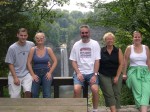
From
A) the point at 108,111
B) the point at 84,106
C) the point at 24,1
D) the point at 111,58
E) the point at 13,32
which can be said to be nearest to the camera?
the point at 84,106

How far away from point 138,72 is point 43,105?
1.57 m

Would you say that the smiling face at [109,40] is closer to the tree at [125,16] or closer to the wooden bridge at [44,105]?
the wooden bridge at [44,105]

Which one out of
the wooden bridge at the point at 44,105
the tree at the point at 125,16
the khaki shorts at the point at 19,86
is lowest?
the wooden bridge at the point at 44,105

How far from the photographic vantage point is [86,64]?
4711 millimetres

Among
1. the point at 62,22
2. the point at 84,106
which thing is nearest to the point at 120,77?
the point at 84,106

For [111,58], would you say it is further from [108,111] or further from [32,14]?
[32,14]

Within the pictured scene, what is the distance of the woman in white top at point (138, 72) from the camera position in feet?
14.8

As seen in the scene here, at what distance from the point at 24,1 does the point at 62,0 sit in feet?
6.22

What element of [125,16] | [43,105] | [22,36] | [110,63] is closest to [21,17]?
[125,16]

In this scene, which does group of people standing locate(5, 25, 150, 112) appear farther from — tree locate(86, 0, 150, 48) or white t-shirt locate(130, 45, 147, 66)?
tree locate(86, 0, 150, 48)

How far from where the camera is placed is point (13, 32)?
1389 cm

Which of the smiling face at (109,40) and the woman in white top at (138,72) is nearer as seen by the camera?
the woman in white top at (138,72)

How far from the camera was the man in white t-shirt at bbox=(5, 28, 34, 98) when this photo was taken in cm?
472

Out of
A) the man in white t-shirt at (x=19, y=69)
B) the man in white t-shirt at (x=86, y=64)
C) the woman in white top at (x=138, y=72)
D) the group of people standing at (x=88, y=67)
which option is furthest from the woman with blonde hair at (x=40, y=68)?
the woman in white top at (x=138, y=72)
